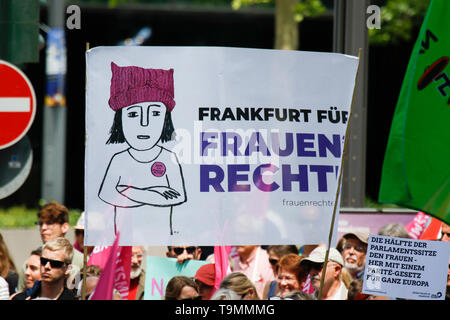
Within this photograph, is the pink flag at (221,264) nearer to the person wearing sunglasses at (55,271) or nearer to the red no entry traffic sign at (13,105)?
the person wearing sunglasses at (55,271)

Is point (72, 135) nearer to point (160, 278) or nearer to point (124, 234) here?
point (160, 278)

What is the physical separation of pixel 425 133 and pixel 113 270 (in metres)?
1.73

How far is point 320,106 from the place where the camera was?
4.86 metres

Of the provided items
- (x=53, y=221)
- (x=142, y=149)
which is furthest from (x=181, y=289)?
(x=53, y=221)

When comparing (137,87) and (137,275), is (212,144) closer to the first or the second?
(137,87)

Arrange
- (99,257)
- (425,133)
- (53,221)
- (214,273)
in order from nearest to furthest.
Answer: (425,133) → (214,273) → (99,257) → (53,221)

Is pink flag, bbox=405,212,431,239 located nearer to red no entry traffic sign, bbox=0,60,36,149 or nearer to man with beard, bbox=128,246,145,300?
man with beard, bbox=128,246,145,300

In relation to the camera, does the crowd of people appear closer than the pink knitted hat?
No

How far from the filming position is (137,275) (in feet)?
20.6

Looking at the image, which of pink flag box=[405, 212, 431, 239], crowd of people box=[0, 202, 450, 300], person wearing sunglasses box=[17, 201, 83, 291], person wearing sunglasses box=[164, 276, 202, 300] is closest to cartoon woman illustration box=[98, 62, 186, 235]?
crowd of people box=[0, 202, 450, 300]

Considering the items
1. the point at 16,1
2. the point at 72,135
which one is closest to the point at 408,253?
the point at 16,1

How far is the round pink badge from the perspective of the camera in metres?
4.64

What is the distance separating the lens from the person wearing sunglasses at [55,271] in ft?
17.0

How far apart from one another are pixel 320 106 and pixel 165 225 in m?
1.14
